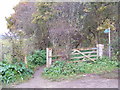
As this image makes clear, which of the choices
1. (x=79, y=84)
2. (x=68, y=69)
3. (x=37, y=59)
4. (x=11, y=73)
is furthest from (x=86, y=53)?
(x=11, y=73)

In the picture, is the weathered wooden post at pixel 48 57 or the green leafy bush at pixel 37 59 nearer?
the weathered wooden post at pixel 48 57

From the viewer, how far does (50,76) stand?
3359mm

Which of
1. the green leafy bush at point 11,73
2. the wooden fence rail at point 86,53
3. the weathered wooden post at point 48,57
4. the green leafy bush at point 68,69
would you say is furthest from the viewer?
the wooden fence rail at point 86,53

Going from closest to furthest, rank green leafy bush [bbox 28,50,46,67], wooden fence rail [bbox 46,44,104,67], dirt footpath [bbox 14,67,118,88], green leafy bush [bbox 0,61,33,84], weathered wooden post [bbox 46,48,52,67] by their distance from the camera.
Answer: dirt footpath [bbox 14,67,118,88]
green leafy bush [bbox 0,61,33,84]
weathered wooden post [bbox 46,48,52,67]
wooden fence rail [bbox 46,44,104,67]
green leafy bush [bbox 28,50,46,67]

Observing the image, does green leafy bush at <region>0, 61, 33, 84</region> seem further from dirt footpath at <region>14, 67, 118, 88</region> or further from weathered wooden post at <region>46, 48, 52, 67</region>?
weathered wooden post at <region>46, 48, 52, 67</region>

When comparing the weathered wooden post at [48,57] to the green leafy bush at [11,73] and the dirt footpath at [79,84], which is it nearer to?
the green leafy bush at [11,73]

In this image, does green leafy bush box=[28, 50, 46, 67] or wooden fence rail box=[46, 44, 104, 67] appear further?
green leafy bush box=[28, 50, 46, 67]

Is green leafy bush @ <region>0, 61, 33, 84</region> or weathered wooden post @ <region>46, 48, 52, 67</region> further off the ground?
weathered wooden post @ <region>46, 48, 52, 67</region>

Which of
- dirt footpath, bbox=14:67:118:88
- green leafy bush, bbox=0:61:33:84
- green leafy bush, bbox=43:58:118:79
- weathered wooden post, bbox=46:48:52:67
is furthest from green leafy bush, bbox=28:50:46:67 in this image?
dirt footpath, bbox=14:67:118:88

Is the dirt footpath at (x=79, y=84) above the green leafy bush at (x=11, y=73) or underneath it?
underneath

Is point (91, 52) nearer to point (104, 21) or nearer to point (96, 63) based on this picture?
point (96, 63)

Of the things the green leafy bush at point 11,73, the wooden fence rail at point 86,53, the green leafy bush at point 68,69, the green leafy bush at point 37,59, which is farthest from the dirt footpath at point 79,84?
the green leafy bush at point 37,59

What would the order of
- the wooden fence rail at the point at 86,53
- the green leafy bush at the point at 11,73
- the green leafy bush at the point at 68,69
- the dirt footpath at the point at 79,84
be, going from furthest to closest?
the wooden fence rail at the point at 86,53
the green leafy bush at the point at 68,69
the green leafy bush at the point at 11,73
the dirt footpath at the point at 79,84

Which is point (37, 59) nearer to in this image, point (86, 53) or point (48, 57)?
point (48, 57)
